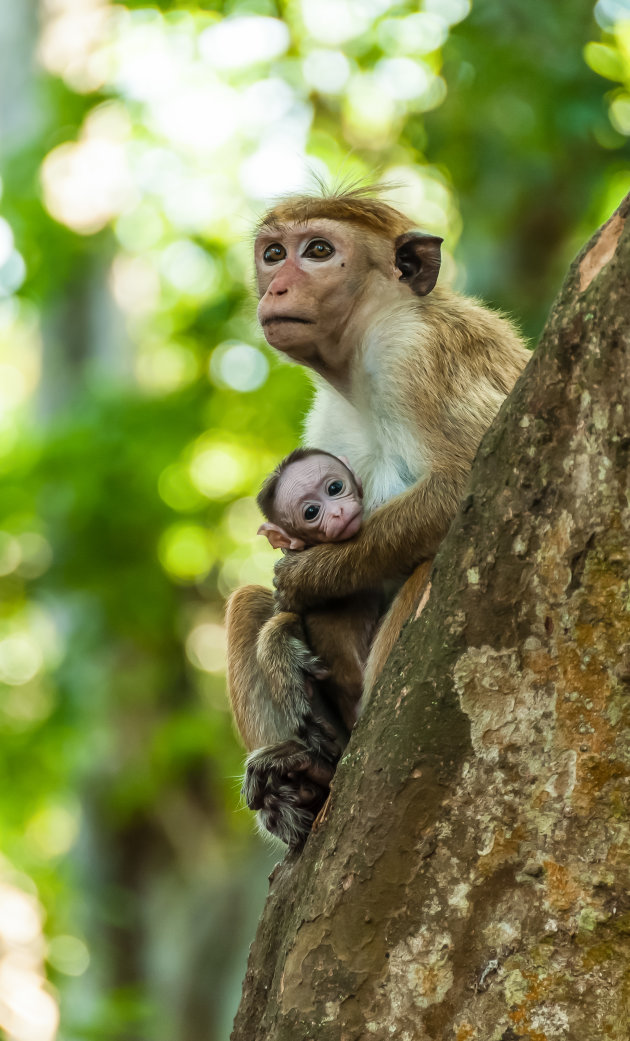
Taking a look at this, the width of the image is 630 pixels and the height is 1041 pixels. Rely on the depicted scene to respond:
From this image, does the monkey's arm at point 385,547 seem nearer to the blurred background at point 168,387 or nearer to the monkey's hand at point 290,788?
the monkey's hand at point 290,788

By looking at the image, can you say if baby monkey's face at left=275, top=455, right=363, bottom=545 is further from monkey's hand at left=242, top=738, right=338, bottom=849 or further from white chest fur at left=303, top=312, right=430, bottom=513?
monkey's hand at left=242, top=738, right=338, bottom=849

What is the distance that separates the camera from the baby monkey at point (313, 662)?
447 centimetres

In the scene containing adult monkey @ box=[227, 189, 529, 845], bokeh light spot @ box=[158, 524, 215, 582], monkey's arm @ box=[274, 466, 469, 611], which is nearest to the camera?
monkey's arm @ box=[274, 466, 469, 611]

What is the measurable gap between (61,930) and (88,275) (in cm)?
809

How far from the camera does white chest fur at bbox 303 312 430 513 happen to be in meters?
4.65

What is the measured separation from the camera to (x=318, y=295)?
5.02 m

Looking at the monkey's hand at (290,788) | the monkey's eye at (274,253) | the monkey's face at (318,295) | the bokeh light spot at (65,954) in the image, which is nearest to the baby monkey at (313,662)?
the monkey's hand at (290,788)

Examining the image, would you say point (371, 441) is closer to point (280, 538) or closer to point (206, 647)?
point (280, 538)

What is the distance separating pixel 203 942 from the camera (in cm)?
1180

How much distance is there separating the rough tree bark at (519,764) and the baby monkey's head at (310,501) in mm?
1440

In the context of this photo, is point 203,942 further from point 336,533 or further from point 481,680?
point 481,680

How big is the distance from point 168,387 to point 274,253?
8243 millimetres

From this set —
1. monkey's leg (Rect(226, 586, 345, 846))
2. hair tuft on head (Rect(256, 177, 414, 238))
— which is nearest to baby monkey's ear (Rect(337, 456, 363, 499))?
Result: monkey's leg (Rect(226, 586, 345, 846))

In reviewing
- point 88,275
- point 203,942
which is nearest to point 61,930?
point 203,942
